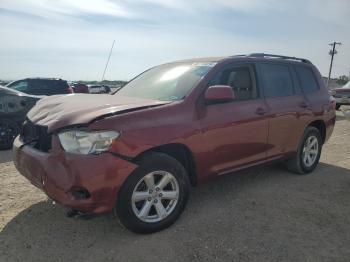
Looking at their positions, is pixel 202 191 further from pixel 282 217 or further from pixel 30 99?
pixel 30 99

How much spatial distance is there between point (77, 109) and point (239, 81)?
2129 mm

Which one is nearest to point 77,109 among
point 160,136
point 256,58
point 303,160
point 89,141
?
point 89,141

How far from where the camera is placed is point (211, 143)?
423 cm

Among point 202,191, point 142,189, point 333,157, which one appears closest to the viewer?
point 142,189

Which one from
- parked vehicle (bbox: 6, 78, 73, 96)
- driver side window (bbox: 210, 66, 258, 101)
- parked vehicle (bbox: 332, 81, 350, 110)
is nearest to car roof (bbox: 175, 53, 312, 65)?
driver side window (bbox: 210, 66, 258, 101)

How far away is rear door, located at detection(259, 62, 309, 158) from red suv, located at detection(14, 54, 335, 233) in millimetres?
16

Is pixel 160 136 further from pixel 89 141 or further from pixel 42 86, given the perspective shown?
pixel 42 86

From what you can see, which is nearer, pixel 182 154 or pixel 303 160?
pixel 182 154

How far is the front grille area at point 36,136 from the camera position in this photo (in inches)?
146

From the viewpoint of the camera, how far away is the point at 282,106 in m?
5.30

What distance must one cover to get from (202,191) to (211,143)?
1.12m

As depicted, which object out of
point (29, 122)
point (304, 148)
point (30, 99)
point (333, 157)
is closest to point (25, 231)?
point (29, 122)

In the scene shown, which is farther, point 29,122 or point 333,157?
point 333,157

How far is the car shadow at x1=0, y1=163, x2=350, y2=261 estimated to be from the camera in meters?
3.46
